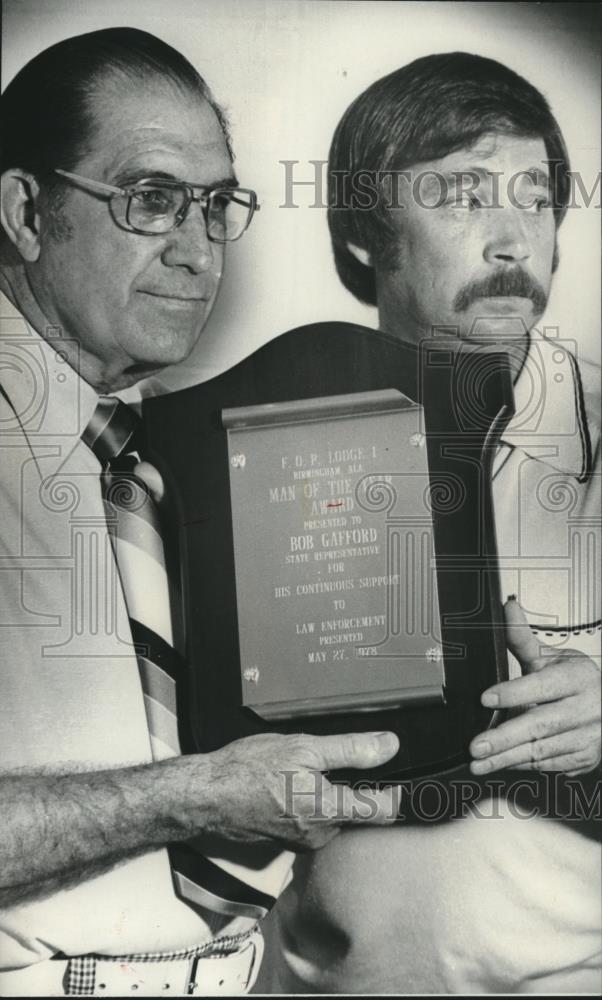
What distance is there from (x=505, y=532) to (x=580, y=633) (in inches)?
11.2

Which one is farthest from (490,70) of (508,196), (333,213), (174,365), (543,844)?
(543,844)

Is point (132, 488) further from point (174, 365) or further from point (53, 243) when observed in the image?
point (53, 243)

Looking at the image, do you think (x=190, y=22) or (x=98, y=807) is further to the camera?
(x=190, y=22)

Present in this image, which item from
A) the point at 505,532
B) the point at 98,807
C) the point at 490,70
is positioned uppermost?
the point at 490,70

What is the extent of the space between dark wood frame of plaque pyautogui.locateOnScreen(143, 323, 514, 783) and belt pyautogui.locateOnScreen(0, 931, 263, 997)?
46cm

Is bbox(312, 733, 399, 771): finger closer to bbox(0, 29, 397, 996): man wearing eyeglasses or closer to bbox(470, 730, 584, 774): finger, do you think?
bbox(0, 29, 397, 996): man wearing eyeglasses

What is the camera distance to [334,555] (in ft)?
8.27

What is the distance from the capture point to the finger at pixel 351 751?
2.46 metres

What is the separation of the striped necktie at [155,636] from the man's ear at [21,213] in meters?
0.38

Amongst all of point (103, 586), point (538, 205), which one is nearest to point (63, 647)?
point (103, 586)

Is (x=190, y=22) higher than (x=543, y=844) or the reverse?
higher

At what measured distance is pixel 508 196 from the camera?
2623 mm

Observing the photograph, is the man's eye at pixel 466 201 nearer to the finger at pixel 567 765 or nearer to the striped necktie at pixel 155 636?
the striped necktie at pixel 155 636

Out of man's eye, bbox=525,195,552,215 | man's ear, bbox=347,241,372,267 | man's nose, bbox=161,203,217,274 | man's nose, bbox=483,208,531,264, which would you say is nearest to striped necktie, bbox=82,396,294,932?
man's nose, bbox=161,203,217,274
